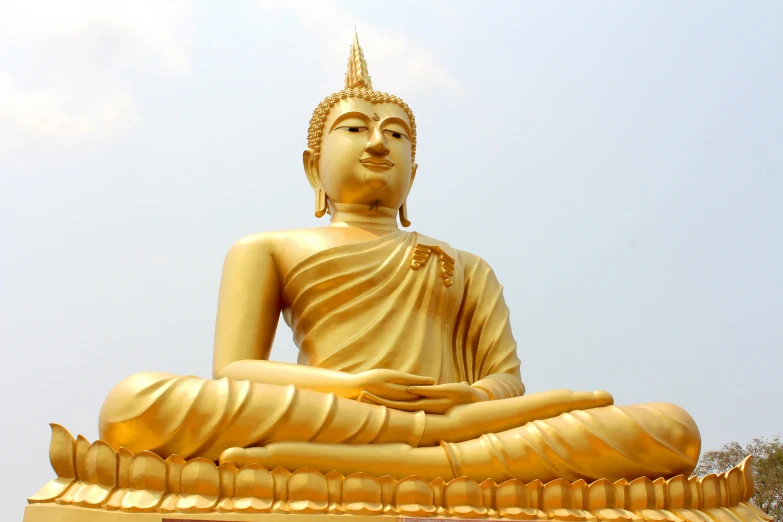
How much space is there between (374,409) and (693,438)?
1505 mm

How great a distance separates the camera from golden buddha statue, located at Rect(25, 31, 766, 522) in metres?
3.97

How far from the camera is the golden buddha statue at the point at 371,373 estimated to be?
13.9 feet

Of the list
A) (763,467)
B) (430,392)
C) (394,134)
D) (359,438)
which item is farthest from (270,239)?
(763,467)

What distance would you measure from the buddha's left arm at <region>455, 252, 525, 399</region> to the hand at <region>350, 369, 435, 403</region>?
3.13 ft

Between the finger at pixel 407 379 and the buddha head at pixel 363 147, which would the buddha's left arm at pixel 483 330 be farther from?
the finger at pixel 407 379

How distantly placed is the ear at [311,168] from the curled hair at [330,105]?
0.17 feet

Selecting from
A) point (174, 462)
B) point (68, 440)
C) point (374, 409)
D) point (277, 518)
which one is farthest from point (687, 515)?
point (68, 440)

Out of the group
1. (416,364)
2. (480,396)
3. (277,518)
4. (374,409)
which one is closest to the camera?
(277,518)

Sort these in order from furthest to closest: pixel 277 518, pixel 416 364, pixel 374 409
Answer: pixel 416 364 < pixel 374 409 < pixel 277 518

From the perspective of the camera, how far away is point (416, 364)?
5.27 meters

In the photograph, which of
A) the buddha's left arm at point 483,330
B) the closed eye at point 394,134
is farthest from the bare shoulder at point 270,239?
the buddha's left arm at point 483,330

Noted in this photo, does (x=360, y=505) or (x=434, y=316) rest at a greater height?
(x=434, y=316)

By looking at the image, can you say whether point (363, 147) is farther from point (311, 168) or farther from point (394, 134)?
point (311, 168)

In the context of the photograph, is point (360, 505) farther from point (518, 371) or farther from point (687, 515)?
point (518, 371)
